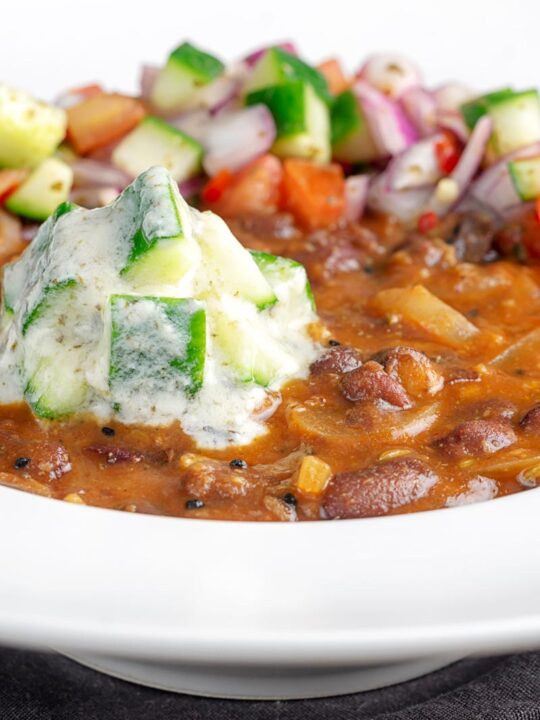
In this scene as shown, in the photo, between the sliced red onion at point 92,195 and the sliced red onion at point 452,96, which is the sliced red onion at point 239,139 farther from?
the sliced red onion at point 452,96

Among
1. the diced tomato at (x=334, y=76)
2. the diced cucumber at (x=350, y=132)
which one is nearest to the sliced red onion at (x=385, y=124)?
the diced cucumber at (x=350, y=132)

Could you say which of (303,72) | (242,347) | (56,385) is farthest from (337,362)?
(303,72)

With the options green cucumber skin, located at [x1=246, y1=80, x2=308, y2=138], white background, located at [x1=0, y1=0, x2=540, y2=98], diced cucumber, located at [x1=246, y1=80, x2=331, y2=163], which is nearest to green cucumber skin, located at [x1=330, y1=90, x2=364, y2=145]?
diced cucumber, located at [x1=246, y1=80, x2=331, y2=163]

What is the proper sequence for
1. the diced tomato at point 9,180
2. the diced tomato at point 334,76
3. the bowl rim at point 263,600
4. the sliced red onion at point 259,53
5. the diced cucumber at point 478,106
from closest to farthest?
the bowl rim at point 263,600
the diced tomato at point 9,180
the diced cucumber at point 478,106
the sliced red onion at point 259,53
the diced tomato at point 334,76

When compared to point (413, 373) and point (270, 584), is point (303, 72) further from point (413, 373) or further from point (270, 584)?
point (270, 584)

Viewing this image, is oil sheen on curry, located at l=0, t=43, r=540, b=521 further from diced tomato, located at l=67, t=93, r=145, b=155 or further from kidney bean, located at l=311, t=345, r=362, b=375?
diced tomato, located at l=67, t=93, r=145, b=155

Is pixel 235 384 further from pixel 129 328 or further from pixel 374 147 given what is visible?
pixel 374 147

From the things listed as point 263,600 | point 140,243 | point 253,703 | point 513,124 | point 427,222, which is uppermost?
point 140,243
